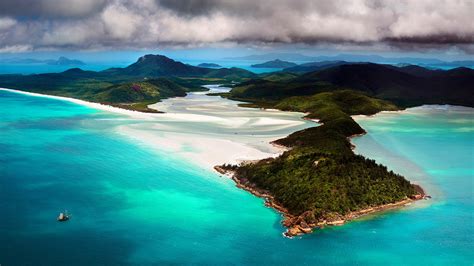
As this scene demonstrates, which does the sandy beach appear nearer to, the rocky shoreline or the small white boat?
the rocky shoreline

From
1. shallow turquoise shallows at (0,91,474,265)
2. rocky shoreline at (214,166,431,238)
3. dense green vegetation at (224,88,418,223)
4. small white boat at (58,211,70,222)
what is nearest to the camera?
shallow turquoise shallows at (0,91,474,265)

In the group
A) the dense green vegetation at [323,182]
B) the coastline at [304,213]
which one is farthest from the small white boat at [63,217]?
the dense green vegetation at [323,182]

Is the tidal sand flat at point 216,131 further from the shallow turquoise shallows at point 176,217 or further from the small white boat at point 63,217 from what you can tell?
the small white boat at point 63,217

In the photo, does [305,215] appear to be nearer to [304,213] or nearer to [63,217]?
[304,213]

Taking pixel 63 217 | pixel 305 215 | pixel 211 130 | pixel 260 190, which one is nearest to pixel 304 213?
pixel 305 215

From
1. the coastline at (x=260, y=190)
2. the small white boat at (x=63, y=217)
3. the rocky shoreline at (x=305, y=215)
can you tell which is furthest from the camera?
the small white boat at (x=63, y=217)

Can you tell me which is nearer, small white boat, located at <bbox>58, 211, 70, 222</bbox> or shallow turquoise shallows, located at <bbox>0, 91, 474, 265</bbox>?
shallow turquoise shallows, located at <bbox>0, 91, 474, 265</bbox>

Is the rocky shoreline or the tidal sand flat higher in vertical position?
the tidal sand flat

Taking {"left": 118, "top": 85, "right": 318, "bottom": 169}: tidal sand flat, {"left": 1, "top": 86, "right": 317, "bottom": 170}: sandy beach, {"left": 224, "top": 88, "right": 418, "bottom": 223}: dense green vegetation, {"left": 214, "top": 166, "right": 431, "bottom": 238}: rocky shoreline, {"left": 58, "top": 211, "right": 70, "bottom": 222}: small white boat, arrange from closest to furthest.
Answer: {"left": 214, "top": 166, "right": 431, "bottom": 238}: rocky shoreline < {"left": 58, "top": 211, "right": 70, "bottom": 222}: small white boat < {"left": 224, "top": 88, "right": 418, "bottom": 223}: dense green vegetation < {"left": 118, "top": 85, "right": 318, "bottom": 169}: tidal sand flat < {"left": 1, "top": 86, "right": 317, "bottom": 170}: sandy beach

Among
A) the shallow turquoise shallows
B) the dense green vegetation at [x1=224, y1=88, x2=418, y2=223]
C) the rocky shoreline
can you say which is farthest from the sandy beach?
the rocky shoreline
